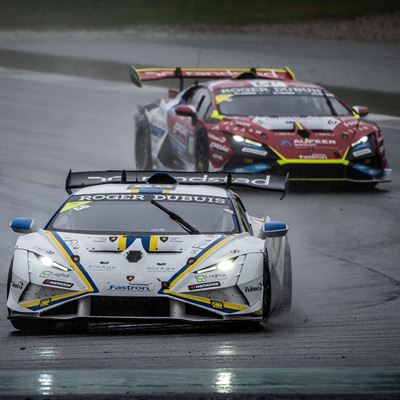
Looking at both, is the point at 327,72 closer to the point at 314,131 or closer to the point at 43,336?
the point at 314,131

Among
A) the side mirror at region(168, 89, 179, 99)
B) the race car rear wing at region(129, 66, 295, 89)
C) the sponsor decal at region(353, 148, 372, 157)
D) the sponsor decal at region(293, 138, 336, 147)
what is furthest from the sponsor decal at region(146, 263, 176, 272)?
the side mirror at region(168, 89, 179, 99)

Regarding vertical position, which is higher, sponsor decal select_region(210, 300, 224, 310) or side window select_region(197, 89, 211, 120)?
sponsor decal select_region(210, 300, 224, 310)

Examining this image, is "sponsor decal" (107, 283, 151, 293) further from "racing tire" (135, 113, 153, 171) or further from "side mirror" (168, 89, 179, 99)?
"side mirror" (168, 89, 179, 99)

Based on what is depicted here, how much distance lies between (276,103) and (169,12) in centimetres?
3133

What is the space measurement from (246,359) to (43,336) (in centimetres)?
192

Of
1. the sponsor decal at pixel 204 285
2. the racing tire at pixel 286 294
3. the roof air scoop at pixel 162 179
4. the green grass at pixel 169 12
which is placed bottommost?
the green grass at pixel 169 12

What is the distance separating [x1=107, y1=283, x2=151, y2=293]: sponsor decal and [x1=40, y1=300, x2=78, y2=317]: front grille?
26 centimetres

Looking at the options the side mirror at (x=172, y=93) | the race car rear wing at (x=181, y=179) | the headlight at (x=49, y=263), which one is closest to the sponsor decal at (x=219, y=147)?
the side mirror at (x=172, y=93)

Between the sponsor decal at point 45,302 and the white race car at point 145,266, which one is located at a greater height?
the white race car at point 145,266

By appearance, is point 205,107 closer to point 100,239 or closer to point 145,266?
point 100,239

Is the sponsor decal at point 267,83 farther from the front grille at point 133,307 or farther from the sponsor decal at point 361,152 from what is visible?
the front grille at point 133,307

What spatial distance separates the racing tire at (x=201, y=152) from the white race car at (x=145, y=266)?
746 centimetres

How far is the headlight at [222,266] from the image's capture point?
937cm

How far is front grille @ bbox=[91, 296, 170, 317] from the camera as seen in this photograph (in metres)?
9.18
